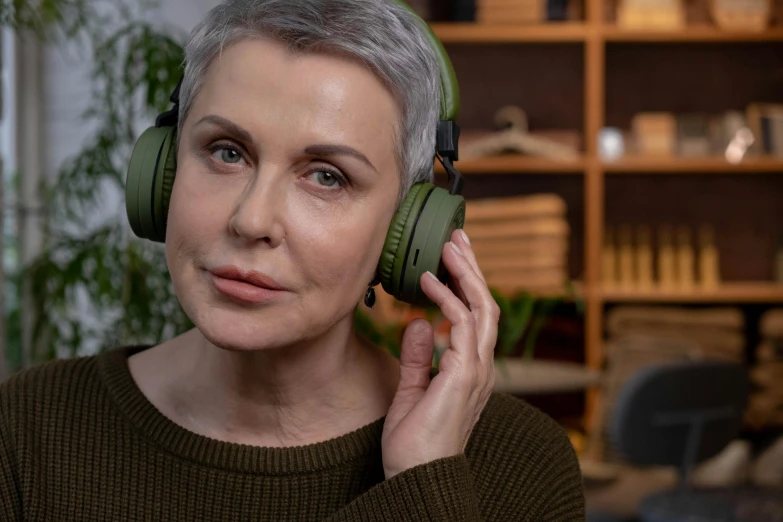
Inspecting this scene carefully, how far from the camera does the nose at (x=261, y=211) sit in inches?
41.7

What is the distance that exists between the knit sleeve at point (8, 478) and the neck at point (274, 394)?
0.62 feet

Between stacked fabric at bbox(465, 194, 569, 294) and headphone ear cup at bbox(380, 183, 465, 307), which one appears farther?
stacked fabric at bbox(465, 194, 569, 294)

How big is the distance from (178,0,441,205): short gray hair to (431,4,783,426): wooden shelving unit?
298 cm

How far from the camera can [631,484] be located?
10.4 feet

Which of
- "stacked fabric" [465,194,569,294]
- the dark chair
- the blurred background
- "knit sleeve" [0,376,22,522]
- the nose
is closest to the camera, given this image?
the nose

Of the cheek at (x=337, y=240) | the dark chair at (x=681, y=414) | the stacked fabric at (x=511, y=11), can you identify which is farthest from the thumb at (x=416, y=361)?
the stacked fabric at (x=511, y=11)

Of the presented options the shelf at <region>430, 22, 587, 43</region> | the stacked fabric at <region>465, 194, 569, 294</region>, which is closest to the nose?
the stacked fabric at <region>465, 194, 569, 294</region>

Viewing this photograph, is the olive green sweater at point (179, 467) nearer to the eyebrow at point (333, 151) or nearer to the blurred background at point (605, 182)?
the eyebrow at point (333, 151)

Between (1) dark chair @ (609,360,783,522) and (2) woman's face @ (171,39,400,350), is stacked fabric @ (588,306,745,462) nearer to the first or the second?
(1) dark chair @ (609,360,783,522)

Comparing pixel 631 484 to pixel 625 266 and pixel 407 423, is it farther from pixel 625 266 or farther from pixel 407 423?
pixel 407 423

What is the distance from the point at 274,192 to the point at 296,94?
0.35ft

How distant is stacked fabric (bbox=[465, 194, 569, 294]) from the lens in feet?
12.9

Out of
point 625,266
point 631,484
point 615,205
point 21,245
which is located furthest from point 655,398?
point 21,245

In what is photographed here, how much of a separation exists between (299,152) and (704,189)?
12.3ft
